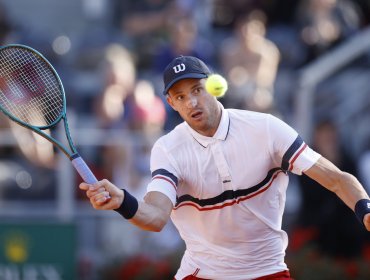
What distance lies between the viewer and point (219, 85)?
6.27 metres

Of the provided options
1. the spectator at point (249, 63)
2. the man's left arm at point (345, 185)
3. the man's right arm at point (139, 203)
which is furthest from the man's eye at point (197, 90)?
the spectator at point (249, 63)

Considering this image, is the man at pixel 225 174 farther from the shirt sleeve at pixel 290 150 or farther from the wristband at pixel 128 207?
the wristband at pixel 128 207

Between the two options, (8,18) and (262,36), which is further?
(8,18)

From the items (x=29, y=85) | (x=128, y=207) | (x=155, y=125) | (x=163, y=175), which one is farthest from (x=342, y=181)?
(x=155, y=125)

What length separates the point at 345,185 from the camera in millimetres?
6152

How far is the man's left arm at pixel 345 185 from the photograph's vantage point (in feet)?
19.9

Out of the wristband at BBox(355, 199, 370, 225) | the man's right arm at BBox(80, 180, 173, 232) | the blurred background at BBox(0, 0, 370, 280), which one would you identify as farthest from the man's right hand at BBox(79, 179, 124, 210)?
the blurred background at BBox(0, 0, 370, 280)

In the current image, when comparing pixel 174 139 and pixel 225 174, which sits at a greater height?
pixel 174 139

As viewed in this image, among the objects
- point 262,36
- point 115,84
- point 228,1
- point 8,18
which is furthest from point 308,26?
point 8,18

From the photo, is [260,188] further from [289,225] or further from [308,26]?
[308,26]

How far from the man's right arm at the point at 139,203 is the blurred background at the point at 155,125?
4.25 metres

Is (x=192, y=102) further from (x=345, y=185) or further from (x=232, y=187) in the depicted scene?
(x=345, y=185)

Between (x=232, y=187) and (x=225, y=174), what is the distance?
0.10m

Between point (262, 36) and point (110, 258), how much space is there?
3.28 meters
